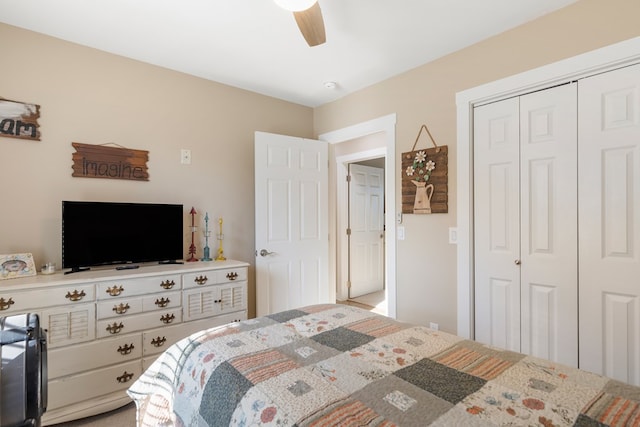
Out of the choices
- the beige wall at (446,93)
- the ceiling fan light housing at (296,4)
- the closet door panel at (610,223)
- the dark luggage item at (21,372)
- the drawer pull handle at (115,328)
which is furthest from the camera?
the drawer pull handle at (115,328)

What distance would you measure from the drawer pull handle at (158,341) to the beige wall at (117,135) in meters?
0.87

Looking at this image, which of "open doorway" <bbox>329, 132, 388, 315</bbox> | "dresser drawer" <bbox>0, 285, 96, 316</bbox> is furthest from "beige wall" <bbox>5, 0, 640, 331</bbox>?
"open doorway" <bbox>329, 132, 388, 315</bbox>

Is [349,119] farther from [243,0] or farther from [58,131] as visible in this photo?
[58,131]

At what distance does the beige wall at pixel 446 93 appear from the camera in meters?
1.88

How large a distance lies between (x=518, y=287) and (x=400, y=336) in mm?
1308

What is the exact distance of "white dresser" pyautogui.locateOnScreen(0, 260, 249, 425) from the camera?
6.23 feet

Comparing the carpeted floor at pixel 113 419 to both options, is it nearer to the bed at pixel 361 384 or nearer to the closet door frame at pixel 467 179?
the bed at pixel 361 384

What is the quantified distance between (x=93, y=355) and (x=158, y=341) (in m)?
0.38

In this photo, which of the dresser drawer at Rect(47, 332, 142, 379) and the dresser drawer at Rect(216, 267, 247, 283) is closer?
the dresser drawer at Rect(47, 332, 142, 379)

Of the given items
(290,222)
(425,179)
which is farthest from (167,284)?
(425,179)

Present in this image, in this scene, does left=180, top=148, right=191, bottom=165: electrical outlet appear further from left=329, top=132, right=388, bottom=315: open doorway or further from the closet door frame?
the closet door frame

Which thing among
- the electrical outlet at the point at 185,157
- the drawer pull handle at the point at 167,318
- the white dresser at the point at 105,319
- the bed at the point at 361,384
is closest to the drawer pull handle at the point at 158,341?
the white dresser at the point at 105,319

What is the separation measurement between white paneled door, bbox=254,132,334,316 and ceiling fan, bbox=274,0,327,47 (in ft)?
4.94

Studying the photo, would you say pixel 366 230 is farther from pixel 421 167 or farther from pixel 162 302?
pixel 162 302
